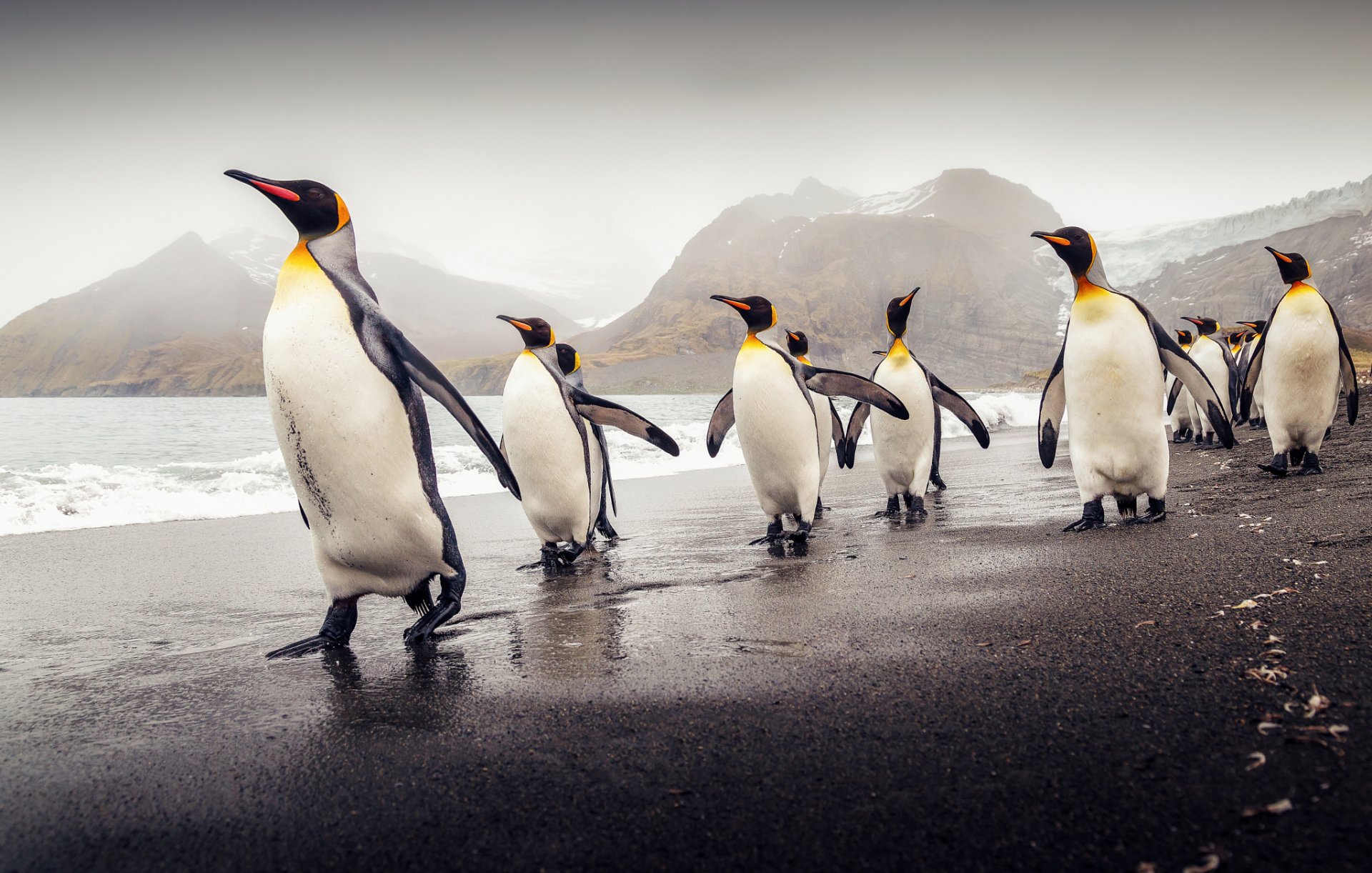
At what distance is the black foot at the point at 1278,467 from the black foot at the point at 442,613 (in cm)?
625

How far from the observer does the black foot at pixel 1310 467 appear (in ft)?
19.1

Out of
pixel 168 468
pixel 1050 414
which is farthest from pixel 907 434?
pixel 168 468

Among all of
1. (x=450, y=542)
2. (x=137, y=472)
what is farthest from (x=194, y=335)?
(x=450, y=542)

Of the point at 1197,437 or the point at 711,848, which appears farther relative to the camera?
the point at 1197,437

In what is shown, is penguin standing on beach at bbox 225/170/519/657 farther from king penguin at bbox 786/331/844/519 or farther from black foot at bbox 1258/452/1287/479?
black foot at bbox 1258/452/1287/479

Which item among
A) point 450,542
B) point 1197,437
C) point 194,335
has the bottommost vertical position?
point 1197,437

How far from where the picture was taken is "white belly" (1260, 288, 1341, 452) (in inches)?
234

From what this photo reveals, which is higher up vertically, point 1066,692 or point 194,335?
point 194,335

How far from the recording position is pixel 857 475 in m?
10.3

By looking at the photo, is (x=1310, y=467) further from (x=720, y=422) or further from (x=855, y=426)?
(x=720, y=422)

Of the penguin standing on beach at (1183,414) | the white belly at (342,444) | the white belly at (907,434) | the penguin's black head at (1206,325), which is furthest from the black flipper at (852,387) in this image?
the penguin standing on beach at (1183,414)

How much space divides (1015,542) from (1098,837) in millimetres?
3085

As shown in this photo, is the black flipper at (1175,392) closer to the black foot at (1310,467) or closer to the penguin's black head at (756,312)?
the black foot at (1310,467)

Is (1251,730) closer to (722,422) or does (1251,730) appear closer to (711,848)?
(711,848)
